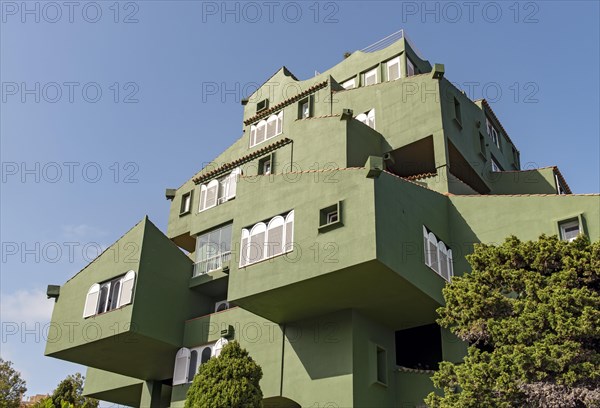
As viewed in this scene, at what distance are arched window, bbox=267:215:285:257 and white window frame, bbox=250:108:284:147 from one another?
34.9 ft

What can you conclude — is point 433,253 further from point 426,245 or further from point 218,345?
point 218,345

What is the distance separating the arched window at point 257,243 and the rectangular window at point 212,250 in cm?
514

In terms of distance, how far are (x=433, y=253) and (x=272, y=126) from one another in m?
13.9

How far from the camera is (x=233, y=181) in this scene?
31891 millimetres

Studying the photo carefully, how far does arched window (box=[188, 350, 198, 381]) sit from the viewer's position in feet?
89.3

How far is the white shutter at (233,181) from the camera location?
3150 centimetres

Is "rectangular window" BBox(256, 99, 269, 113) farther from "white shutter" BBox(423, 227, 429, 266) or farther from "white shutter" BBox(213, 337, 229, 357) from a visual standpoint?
"white shutter" BBox(423, 227, 429, 266)

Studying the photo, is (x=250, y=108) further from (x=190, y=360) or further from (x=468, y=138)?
(x=190, y=360)

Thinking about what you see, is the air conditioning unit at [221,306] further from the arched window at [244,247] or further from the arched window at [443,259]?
the arched window at [443,259]

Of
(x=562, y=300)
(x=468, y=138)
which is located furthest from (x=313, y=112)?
(x=562, y=300)

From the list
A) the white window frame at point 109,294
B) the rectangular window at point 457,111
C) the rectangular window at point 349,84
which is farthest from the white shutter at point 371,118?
the white window frame at point 109,294

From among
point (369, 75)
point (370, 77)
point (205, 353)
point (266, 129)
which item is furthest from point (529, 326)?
point (369, 75)

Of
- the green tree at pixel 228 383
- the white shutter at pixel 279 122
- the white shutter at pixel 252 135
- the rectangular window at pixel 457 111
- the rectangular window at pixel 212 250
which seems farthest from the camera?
the white shutter at pixel 252 135

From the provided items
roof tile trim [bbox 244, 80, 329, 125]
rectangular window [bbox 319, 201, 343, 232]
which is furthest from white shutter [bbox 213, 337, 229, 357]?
roof tile trim [bbox 244, 80, 329, 125]
